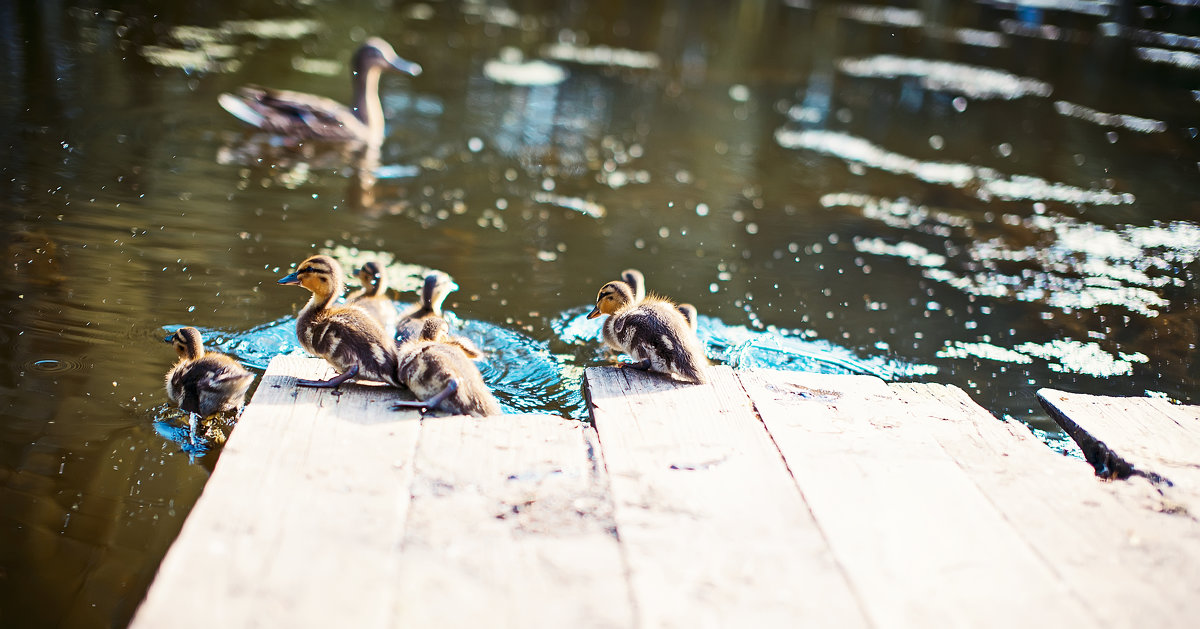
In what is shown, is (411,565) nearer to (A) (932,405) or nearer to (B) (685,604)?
(B) (685,604)

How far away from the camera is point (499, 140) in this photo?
976 centimetres

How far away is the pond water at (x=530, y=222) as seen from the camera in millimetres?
4477

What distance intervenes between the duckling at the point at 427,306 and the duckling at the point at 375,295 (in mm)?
87

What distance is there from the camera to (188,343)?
15.0 ft

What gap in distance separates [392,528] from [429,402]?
87cm

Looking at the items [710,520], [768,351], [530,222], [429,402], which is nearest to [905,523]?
[710,520]

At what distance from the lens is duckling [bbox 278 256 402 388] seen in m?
3.96

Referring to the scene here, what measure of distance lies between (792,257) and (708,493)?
469 centimetres

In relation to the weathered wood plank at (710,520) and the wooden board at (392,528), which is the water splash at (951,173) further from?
the wooden board at (392,528)

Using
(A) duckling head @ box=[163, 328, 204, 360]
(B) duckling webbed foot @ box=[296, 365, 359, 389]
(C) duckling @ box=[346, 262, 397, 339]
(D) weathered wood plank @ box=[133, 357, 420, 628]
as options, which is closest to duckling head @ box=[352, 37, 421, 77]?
(C) duckling @ box=[346, 262, 397, 339]

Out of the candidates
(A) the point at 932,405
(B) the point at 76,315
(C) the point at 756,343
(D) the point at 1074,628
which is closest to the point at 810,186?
(C) the point at 756,343

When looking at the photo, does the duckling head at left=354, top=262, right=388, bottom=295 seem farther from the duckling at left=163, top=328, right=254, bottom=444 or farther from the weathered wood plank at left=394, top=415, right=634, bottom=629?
the weathered wood plank at left=394, top=415, right=634, bottom=629

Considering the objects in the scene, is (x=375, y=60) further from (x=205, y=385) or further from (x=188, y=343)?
(x=205, y=385)

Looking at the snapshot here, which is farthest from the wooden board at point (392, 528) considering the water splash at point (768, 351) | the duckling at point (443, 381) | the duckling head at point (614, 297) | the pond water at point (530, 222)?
the water splash at point (768, 351)
